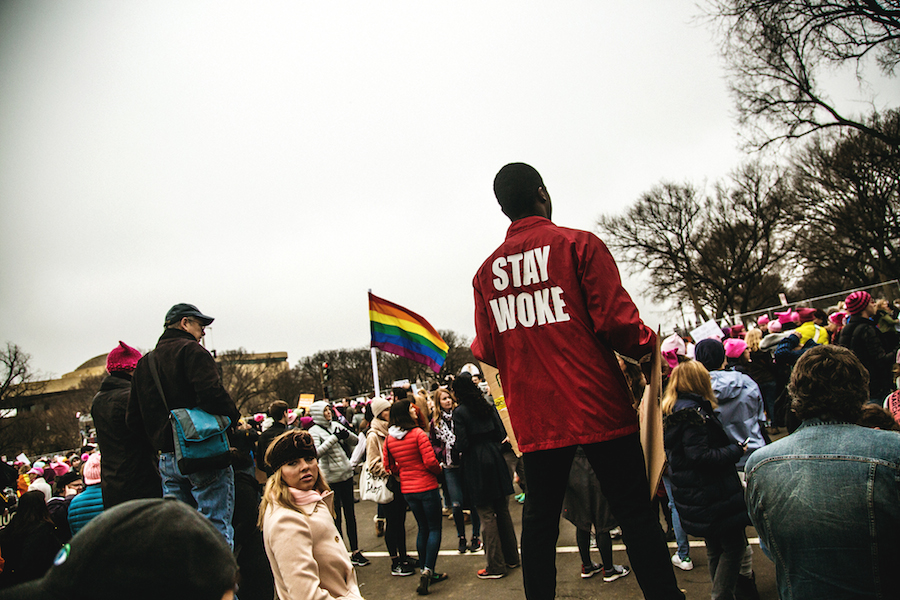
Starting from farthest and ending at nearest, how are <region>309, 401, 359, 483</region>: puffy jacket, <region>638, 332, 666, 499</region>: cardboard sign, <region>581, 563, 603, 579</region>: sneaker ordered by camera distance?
<region>309, 401, 359, 483</region>: puffy jacket → <region>581, 563, 603, 579</region>: sneaker → <region>638, 332, 666, 499</region>: cardboard sign

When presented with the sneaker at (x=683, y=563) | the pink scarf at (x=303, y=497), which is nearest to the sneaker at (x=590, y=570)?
the sneaker at (x=683, y=563)

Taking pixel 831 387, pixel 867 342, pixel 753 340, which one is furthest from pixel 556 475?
pixel 753 340

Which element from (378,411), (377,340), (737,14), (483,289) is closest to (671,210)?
(737,14)

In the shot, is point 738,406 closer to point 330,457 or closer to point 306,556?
point 306,556

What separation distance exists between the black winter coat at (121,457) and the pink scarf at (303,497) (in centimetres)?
130

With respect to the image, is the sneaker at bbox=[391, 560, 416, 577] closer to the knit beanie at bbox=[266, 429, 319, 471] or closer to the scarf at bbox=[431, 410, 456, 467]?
the scarf at bbox=[431, 410, 456, 467]

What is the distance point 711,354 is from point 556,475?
3386 millimetres

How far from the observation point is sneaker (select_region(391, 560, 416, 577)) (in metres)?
6.07

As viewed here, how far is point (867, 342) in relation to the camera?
21.2ft

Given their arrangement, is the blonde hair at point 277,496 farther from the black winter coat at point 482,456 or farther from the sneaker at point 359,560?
the sneaker at point 359,560

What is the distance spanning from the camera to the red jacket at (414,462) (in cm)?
588

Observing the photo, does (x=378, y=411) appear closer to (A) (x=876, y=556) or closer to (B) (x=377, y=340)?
(B) (x=377, y=340)

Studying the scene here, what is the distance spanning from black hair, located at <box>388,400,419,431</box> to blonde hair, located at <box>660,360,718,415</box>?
9.42 ft

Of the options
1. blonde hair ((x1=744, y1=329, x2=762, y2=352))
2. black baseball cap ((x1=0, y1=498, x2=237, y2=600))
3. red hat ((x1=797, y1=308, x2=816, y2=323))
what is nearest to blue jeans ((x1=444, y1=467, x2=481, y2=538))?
blonde hair ((x1=744, y1=329, x2=762, y2=352))
